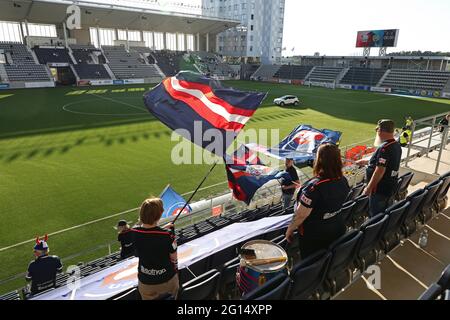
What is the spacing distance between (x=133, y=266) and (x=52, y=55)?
5452cm

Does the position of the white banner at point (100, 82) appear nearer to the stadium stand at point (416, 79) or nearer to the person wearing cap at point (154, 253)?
the stadium stand at point (416, 79)

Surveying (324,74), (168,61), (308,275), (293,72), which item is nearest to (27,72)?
(168,61)

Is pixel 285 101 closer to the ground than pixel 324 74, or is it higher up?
closer to the ground

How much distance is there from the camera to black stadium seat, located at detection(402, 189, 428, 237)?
5215 millimetres

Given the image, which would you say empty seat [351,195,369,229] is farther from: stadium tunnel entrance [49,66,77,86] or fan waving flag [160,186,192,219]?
stadium tunnel entrance [49,66,77,86]

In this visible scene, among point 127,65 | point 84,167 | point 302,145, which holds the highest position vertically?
point 127,65

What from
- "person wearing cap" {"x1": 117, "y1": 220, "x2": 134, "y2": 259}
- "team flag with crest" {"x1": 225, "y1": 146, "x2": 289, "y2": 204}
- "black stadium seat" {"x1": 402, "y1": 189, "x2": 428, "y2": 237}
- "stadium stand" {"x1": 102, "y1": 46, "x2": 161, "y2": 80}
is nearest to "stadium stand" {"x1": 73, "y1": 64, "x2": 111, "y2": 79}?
"stadium stand" {"x1": 102, "y1": 46, "x2": 161, "y2": 80}

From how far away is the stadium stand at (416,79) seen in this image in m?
48.2

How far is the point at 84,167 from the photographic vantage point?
1380cm

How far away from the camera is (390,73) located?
54.5 metres

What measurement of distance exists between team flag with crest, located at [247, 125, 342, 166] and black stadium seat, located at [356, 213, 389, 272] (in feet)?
16.7

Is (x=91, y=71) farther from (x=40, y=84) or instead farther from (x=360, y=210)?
(x=360, y=210)
